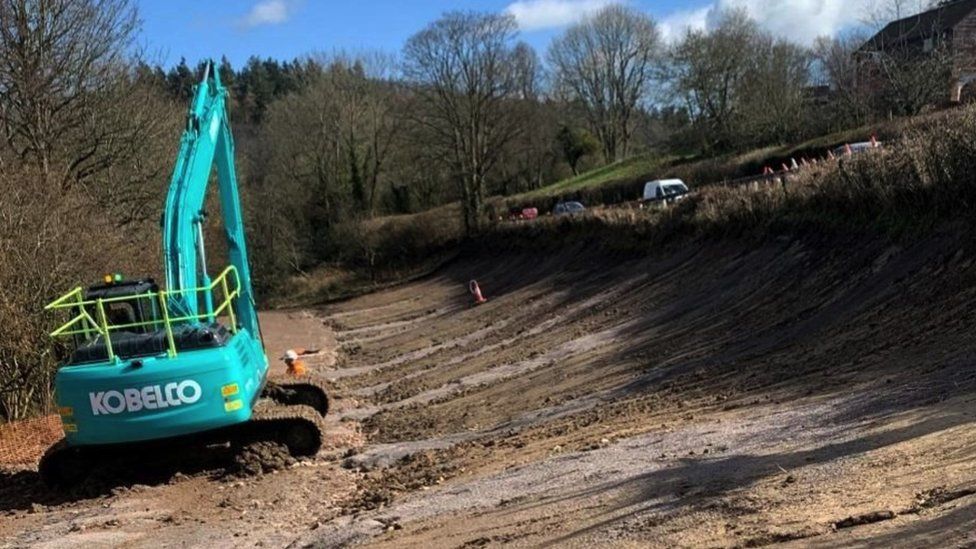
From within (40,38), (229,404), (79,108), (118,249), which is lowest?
(229,404)

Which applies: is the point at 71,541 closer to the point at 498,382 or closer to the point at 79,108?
the point at 498,382

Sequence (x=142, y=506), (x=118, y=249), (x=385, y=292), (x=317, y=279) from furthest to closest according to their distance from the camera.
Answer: (x=317, y=279)
(x=385, y=292)
(x=118, y=249)
(x=142, y=506)

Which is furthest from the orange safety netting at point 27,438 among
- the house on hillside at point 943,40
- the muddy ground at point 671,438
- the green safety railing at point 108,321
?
the house on hillside at point 943,40

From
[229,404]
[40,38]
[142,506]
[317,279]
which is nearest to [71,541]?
[142,506]

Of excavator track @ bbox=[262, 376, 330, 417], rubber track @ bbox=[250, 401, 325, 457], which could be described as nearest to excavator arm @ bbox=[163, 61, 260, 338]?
excavator track @ bbox=[262, 376, 330, 417]

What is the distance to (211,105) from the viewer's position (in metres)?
13.8

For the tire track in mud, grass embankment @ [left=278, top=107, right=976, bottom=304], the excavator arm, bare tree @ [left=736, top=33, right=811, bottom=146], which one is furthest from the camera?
bare tree @ [left=736, top=33, right=811, bottom=146]

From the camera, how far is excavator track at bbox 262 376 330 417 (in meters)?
14.3

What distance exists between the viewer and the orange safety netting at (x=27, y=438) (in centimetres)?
1256

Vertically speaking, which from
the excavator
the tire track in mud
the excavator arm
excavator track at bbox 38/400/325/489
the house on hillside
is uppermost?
the house on hillside

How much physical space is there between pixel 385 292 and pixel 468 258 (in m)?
5.06

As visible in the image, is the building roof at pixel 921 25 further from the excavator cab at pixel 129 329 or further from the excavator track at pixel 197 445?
the excavator cab at pixel 129 329

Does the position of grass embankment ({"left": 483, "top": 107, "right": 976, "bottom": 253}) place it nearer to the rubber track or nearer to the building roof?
the rubber track

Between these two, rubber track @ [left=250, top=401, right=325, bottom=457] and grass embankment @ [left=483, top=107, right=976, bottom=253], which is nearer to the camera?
rubber track @ [left=250, top=401, right=325, bottom=457]
